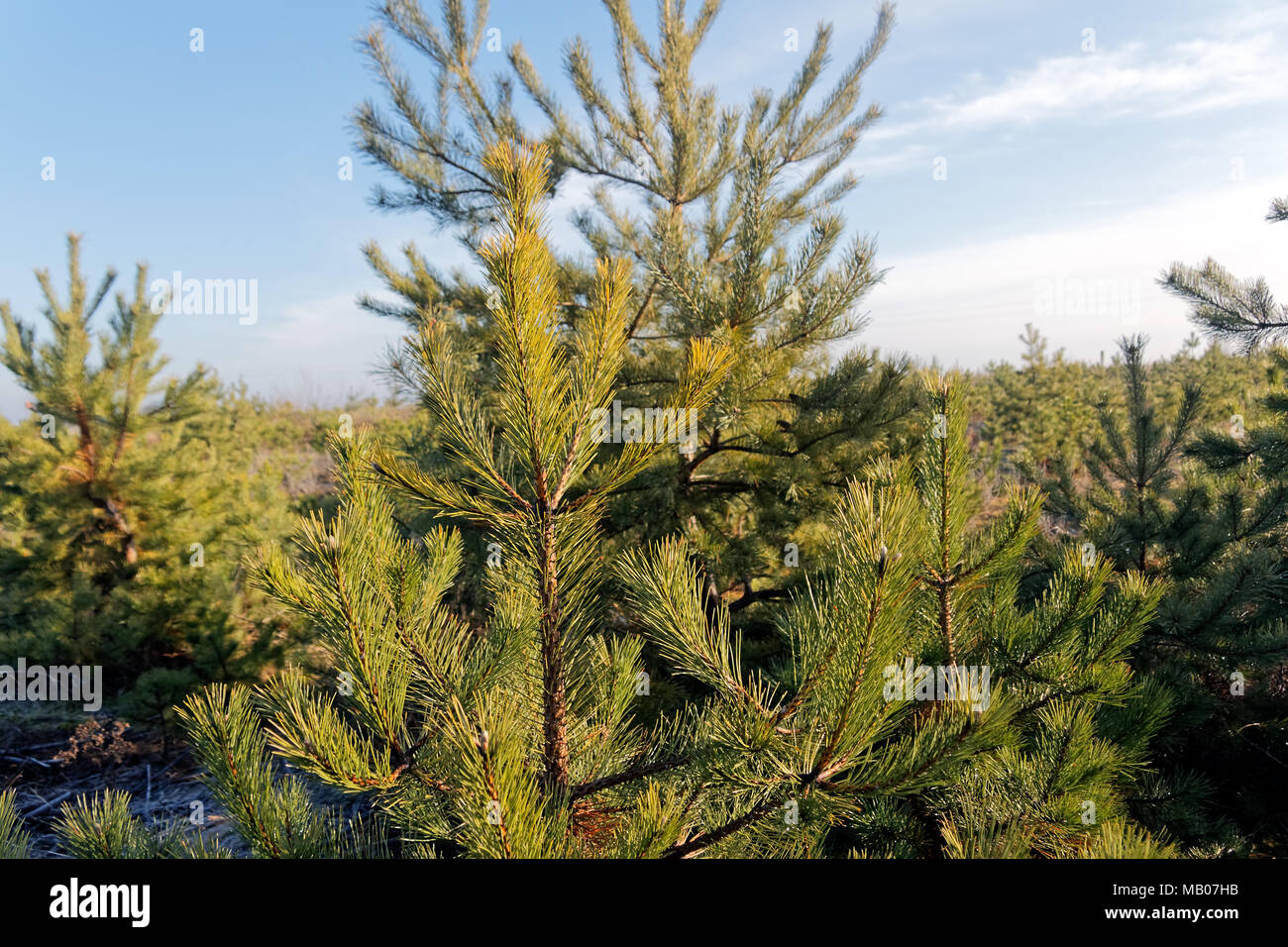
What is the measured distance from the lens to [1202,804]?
2.78 meters

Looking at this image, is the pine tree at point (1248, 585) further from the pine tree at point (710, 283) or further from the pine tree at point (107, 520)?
the pine tree at point (107, 520)

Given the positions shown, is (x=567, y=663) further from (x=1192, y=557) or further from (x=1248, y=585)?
(x=1192, y=557)

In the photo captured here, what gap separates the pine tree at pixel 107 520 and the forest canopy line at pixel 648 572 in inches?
1.3

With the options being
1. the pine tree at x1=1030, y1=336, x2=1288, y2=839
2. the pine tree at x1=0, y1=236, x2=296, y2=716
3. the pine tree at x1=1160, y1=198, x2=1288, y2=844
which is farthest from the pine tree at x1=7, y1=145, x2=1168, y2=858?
the pine tree at x1=0, y1=236, x2=296, y2=716

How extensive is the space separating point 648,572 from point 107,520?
6174 mm

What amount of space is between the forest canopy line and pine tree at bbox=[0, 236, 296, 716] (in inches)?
1.3

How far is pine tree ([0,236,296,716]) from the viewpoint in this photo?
511 centimetres

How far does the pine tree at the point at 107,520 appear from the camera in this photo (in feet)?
16.8
